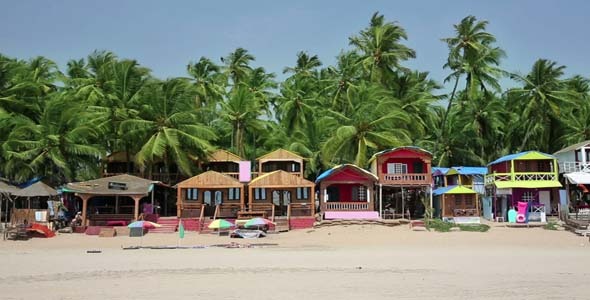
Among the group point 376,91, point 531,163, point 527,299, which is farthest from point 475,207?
point 527,299

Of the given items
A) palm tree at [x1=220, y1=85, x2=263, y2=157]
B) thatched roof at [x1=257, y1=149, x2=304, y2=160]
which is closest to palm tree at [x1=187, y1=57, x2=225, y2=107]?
palm tree at [x1=220, y1=85, x2=263, y2=157]

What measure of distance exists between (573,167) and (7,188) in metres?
35.8

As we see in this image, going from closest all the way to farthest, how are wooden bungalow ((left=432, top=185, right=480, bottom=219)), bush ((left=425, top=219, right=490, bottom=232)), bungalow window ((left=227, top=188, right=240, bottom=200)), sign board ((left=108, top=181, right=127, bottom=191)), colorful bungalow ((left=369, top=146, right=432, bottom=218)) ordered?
1. bush ((left=425, top=219, right=490, bottom=232))
2. sign board ((left=108, top=181, right=127, bottom=191))
3. colorful bungalow ((left=369, top=146, right=432, bottom=218))
4. wooden bungalow ((left=432, top=185, right=480, bottom=219))
5. bungalow window ((left=227, top=188, right=240, bottom=200))

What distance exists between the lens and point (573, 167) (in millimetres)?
37688

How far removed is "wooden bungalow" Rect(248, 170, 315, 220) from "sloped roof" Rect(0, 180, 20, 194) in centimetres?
1377

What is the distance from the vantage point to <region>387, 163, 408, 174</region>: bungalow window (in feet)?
125

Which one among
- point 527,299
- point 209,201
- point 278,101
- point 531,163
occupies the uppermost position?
point 278,101

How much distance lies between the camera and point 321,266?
741 inches

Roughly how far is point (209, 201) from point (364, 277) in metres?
23.3

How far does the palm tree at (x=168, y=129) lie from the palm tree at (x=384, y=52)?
15430 millimetres

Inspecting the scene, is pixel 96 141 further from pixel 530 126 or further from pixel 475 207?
pixel 530 126

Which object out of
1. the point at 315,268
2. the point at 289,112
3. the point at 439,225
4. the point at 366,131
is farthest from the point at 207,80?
the point at 315,268

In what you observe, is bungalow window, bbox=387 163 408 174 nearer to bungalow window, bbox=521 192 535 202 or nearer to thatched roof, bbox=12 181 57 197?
bungalow window, bbox=521 192 535 202

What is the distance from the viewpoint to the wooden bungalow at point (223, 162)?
41625 mm
